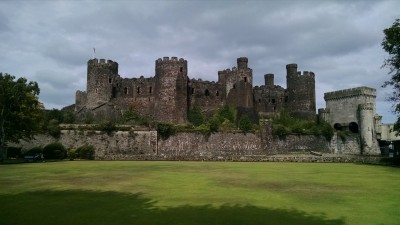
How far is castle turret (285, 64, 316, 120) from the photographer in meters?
60.0

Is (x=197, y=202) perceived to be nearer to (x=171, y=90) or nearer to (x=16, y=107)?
(x=16, y=107)

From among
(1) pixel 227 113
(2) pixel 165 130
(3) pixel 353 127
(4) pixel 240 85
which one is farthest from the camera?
(3) pixel 353 127

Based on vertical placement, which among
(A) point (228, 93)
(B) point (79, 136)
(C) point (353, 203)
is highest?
(A) point (228, 93)

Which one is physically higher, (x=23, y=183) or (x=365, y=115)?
(x=365, y=115)

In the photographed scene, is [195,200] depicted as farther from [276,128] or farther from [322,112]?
[322,112]

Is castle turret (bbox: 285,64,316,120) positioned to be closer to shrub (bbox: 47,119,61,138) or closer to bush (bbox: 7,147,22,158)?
shrub (bbox: 47,119,61,138)

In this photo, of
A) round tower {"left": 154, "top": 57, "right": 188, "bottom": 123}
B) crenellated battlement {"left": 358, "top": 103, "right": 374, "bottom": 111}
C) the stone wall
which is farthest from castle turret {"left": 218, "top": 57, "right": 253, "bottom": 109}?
crenellated battlement {"left": 358, "top": 103, "right": 374, "bottom": 111}

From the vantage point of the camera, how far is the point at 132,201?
11.8 m

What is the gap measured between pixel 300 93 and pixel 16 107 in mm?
41457

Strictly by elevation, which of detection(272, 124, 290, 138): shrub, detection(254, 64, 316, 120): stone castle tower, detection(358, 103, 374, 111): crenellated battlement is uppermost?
detection(254, 64, 316, 120): stone castle tower

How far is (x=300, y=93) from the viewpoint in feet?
198

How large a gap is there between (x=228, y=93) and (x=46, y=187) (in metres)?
43.3

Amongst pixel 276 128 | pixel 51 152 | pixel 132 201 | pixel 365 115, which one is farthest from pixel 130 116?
pixel 132 201

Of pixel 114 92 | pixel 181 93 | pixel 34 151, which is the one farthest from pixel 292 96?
pixel 34 151
